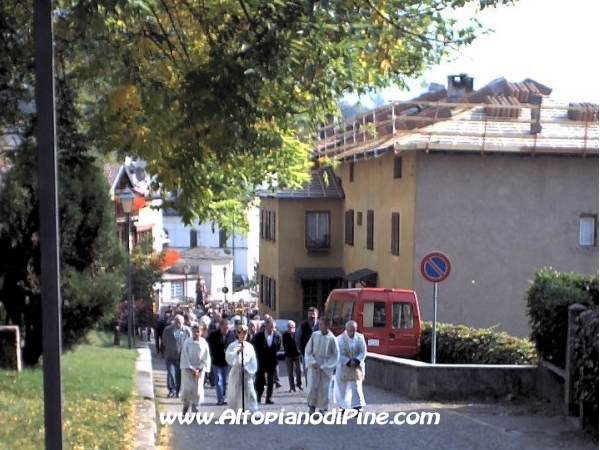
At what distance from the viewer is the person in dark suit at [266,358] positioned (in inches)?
658

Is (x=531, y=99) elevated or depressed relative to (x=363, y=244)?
elevated

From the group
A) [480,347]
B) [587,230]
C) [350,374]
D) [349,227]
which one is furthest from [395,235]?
[350,374]

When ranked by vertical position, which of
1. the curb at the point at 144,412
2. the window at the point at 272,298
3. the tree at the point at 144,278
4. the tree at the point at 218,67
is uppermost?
the tree at the point at 218,67

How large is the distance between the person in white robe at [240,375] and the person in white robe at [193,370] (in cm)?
49

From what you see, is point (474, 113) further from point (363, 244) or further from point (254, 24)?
point (254, 24)

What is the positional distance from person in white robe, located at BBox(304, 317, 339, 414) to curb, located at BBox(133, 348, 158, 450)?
7.50 feet

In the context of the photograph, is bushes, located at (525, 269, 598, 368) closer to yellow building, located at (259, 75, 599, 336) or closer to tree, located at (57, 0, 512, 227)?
tree, located at (57, 0, 512, 227)

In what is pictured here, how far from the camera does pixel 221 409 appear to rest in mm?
16062

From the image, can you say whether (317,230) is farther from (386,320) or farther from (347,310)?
(386,320)

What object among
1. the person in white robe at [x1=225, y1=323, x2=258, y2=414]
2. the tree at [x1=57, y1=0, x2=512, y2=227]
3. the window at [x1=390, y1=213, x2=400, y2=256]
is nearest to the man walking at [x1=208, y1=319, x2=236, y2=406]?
the person in white robe at [x1=225, y1=323, x2=258, y2=414]

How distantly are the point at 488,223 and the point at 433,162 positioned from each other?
267cm

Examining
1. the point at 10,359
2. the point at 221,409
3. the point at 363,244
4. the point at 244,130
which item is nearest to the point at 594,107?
the point at 363,244

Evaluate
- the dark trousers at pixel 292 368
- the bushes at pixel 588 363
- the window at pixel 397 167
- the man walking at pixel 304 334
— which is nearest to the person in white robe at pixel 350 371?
the bushes at pixel 588 363

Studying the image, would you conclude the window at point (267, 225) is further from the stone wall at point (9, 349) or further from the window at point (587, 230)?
the stone wall at point (9, 349)
